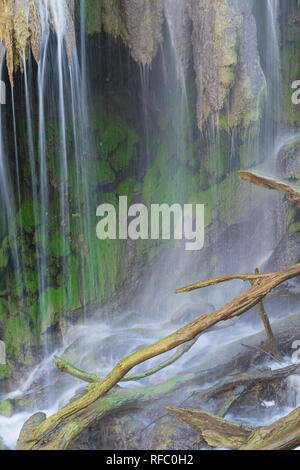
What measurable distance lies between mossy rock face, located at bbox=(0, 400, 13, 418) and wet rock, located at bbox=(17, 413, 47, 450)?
0.45m

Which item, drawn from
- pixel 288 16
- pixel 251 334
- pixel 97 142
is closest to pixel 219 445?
pixel 251 334

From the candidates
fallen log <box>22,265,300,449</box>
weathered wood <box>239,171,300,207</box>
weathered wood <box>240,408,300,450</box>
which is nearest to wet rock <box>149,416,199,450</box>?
weathered wood <box>240,408,300,450</box>

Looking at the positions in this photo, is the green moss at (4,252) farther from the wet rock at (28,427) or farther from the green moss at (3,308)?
the wet rock at (28,427)

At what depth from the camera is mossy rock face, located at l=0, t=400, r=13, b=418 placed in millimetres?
4066

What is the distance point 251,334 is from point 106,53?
2.85m

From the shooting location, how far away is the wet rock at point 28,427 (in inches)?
137

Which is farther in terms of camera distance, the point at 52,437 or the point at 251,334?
the point at 251,334

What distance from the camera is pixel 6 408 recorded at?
4105 millimetres

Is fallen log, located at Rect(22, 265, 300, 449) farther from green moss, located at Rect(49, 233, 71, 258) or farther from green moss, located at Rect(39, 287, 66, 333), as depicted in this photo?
green moss, located at Rect(49, 233, 71, 258)

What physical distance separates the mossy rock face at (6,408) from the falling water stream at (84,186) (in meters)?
0.05

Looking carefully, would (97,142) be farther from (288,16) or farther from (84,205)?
(288,16)

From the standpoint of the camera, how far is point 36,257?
4.51 m

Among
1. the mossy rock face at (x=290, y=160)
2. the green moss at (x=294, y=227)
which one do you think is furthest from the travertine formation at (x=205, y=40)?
the green moss at (x=294, y=227)

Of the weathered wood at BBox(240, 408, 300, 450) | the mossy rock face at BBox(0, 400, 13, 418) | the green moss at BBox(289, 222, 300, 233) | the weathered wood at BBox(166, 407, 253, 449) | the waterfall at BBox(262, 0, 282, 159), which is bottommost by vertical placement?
the mossy rock face at BBox(0, 400, 13, 418)
